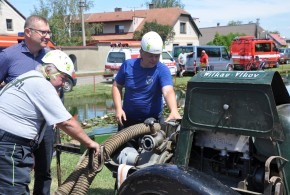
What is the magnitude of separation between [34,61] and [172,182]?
2.16m

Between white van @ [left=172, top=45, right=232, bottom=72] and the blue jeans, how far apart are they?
21714 mm

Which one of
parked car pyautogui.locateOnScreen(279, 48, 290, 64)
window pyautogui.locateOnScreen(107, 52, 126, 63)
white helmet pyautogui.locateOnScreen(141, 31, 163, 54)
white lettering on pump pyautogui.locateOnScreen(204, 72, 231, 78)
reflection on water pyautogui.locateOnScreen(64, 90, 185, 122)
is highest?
white helmet pyautogui.locateOnScreen(141, 31, 163, 54)

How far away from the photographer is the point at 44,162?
4156 mm

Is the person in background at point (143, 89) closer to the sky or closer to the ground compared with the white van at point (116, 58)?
closer to the sky

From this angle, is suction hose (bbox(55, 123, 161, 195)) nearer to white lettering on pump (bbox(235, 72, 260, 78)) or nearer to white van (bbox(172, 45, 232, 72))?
white lettering on pump (bbox(235, 72, 260, 78))

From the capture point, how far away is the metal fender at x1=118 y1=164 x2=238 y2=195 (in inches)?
103

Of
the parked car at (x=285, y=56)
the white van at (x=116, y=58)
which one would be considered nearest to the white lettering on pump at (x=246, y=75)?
the white van at (x=116, y=58)

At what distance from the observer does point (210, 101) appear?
2904 millimetres

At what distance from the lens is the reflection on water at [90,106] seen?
40.9 feet

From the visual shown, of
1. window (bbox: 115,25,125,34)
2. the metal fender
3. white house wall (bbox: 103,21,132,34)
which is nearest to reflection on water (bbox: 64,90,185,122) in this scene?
the metal fender

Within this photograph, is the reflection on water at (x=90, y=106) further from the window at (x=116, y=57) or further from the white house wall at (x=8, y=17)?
the white house wall at (x=8, y=17)

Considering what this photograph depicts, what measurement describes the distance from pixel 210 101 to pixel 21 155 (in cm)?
144

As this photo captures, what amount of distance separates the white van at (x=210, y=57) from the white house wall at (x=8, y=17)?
→ 72.9ft

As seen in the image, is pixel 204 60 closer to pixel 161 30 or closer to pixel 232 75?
pixel 161 30
